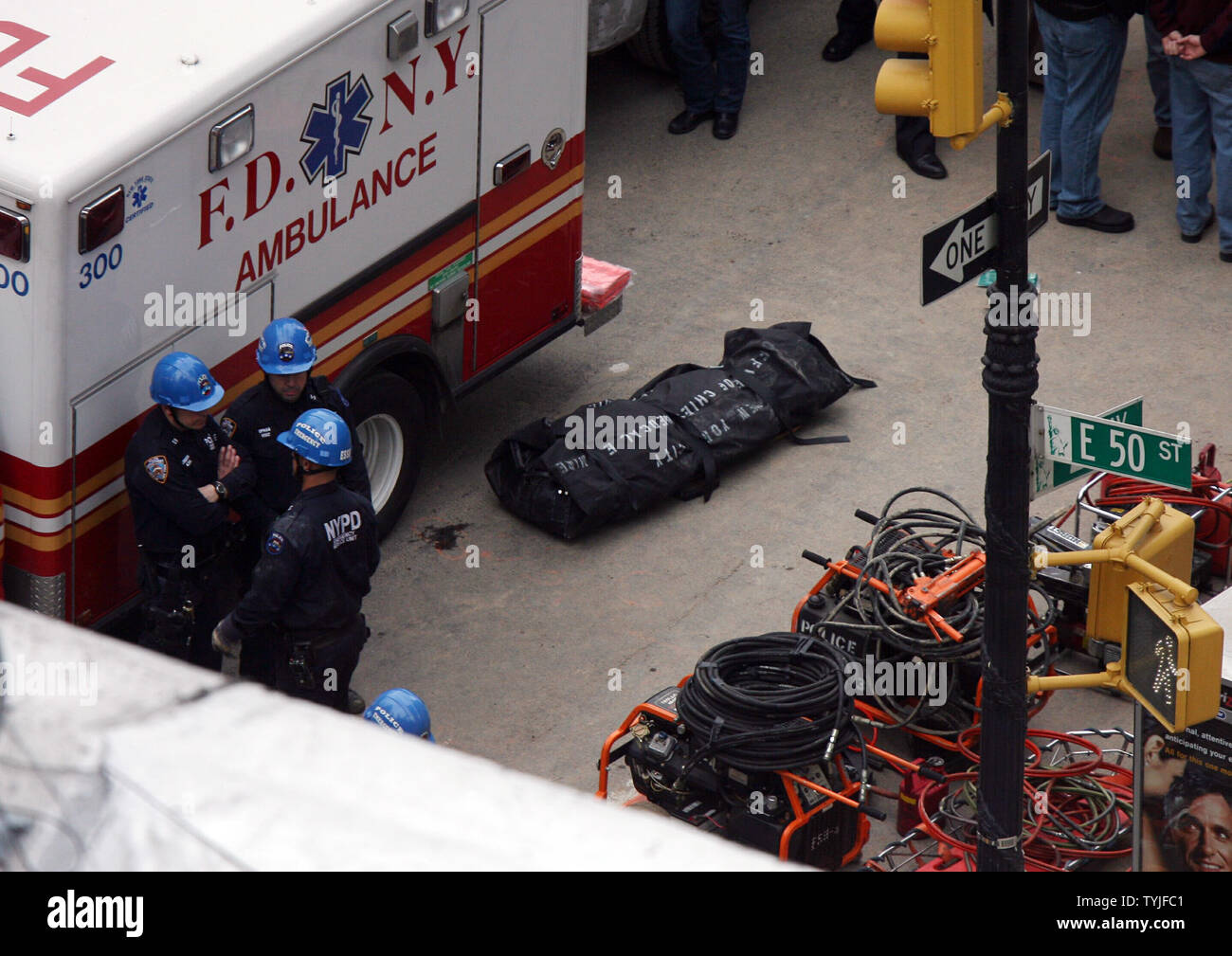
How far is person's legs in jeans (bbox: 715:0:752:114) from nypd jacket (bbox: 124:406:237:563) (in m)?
5.77

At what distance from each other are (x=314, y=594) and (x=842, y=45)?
7.48 m

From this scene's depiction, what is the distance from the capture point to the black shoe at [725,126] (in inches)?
471

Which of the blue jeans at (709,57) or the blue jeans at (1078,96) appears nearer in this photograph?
the blue jeans at (1078,96)

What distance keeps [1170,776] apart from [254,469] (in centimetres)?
371

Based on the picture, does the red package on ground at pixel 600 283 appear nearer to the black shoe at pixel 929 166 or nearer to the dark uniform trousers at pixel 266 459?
the dark uniform trousers at pixel 266 459

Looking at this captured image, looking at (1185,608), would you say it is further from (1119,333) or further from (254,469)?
(1119,333)

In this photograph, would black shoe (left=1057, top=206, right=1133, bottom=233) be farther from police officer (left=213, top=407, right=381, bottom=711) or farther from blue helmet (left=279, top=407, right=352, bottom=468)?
blue helmet (left=279, top=407, right=352, bottom=468)

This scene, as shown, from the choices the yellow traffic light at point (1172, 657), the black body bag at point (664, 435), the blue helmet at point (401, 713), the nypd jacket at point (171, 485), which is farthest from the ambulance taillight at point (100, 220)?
the yellow traffic light at point (1172, 657)

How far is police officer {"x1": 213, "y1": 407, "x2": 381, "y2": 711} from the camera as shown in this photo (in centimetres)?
651

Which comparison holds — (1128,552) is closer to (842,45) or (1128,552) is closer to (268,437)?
(268,437)

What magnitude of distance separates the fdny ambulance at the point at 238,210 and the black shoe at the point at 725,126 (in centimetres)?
358

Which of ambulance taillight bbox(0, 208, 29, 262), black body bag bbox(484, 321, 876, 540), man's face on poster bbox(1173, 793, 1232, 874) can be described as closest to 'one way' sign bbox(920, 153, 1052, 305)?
man's face on poster bbox(1173, 793, 1232, 874)
